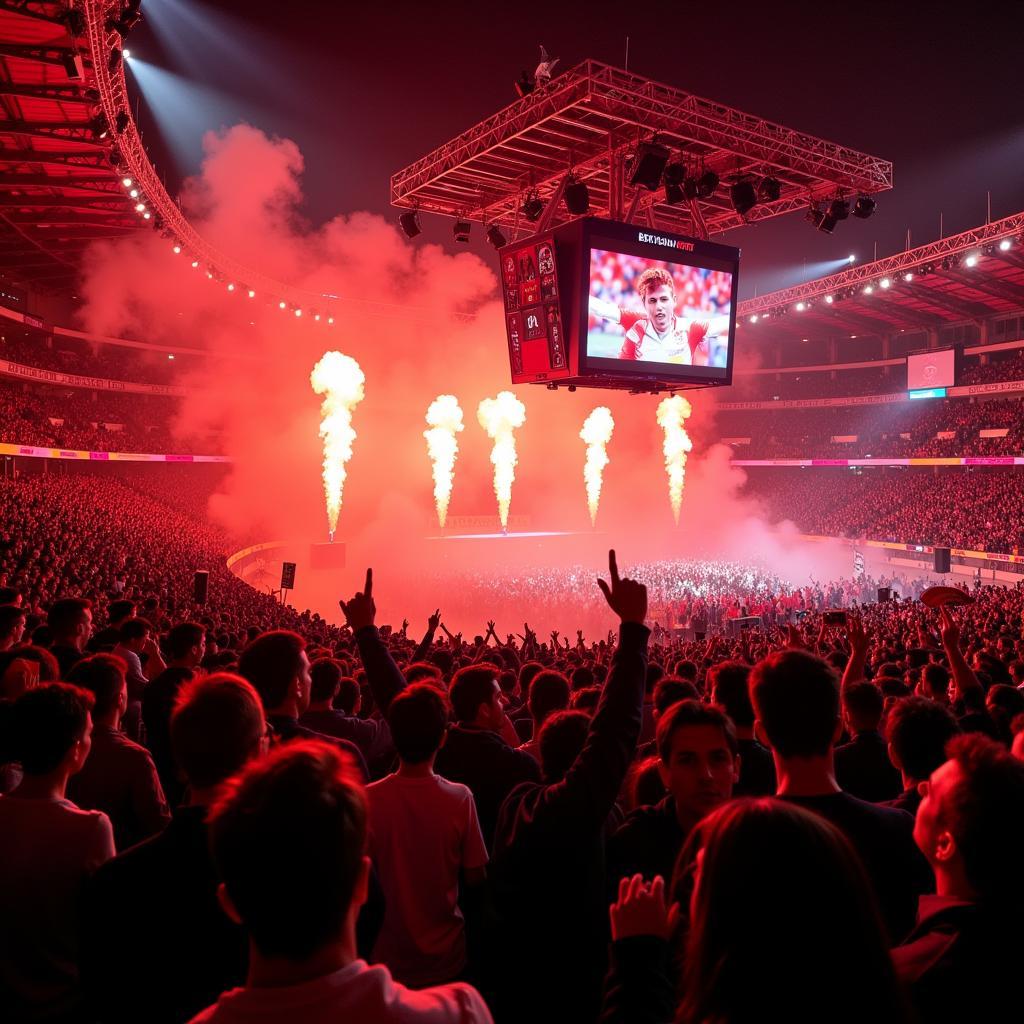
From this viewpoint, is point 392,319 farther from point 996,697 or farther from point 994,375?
point 996,697

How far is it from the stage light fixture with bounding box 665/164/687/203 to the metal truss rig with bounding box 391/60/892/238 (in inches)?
21.8

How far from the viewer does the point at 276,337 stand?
47594 millimetres

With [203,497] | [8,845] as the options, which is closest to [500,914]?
[8,845]

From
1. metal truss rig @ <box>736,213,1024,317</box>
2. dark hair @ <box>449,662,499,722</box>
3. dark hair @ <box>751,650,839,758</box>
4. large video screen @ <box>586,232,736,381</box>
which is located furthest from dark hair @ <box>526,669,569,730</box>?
metal truss rig @ <box>736,213,1024,317</box>

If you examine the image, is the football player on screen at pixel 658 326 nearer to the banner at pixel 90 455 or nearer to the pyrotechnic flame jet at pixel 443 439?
the pyrotechnic flame jet at pixel 443 439

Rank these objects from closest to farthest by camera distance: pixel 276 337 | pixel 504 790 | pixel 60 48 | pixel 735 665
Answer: pixel 504 790 → pixel 735 665 → pixel 60 48 → pixel 276 337

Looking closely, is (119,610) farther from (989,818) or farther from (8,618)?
(989,818)

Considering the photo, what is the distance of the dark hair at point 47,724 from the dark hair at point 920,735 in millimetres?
3374

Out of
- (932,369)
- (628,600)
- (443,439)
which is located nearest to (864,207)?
(628,600)

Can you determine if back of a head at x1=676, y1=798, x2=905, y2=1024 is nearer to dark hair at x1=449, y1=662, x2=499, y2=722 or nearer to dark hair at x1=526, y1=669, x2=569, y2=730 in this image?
dark hair at x1=449, y1=662, x2=499, y2=722

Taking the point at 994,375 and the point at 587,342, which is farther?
the point at 994,375

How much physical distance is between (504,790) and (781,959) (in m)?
2.60

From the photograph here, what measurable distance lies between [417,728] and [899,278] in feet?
134

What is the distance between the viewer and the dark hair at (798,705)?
2.87 metres
